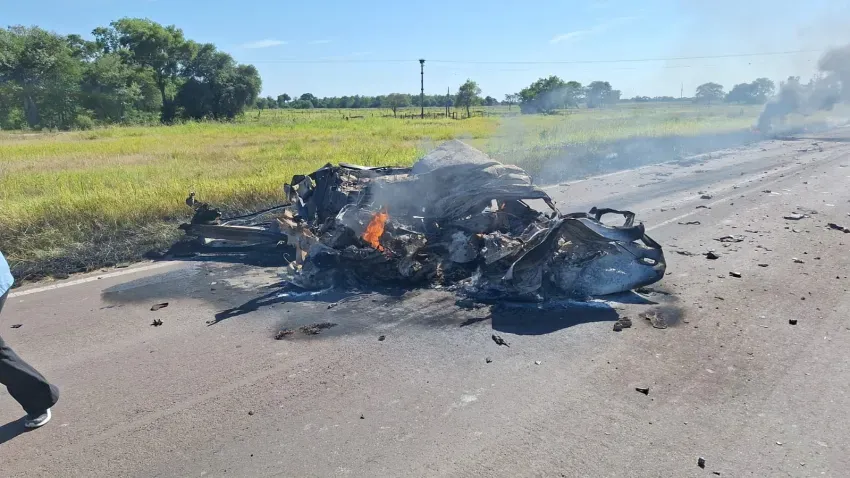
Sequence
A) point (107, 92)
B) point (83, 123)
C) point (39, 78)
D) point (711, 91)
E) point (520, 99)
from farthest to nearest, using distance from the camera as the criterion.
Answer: point (711, 91) → point (107, 92) → point (39, 78) → point (83, 123) → point (520, 99)

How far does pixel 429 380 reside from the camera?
3.96m

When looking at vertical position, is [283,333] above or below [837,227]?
below

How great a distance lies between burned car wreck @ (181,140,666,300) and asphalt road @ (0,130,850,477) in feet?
1.17

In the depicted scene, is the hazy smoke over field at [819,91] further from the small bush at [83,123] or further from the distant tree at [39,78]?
the distant tree at [39,78]

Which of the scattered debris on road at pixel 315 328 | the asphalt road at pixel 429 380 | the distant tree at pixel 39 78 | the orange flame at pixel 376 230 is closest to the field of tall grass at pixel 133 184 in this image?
the asphalt road at pixel 429 380

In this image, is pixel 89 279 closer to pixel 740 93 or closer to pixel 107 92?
pixel 107 92

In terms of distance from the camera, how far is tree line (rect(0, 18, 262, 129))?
45906 millimetres

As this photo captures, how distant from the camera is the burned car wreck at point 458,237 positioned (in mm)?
5645

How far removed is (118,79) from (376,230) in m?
54.5

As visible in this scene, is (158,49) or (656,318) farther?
(158,49)

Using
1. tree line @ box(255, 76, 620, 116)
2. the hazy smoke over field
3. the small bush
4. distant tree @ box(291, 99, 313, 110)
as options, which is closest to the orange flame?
tree line @ box(255, 76, 620, 116)

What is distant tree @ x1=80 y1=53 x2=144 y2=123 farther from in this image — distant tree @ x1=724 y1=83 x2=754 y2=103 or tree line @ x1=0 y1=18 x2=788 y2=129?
distant tree @ x1=724 y1=83 x2=754 y2=103

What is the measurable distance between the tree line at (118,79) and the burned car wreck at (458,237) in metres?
47.9

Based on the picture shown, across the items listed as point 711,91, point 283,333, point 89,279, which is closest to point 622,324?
point 283,333
